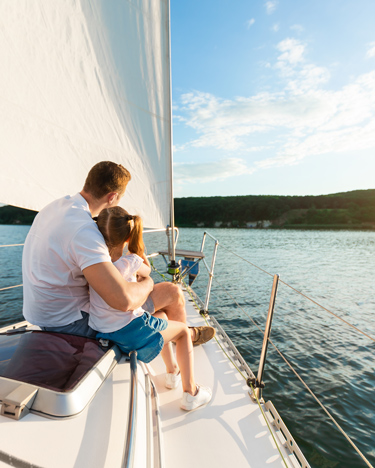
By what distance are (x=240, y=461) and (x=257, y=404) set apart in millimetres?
478

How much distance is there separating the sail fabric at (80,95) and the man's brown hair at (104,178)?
86 centimetres

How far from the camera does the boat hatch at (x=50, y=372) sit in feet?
2.76

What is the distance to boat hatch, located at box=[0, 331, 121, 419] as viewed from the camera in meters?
0.84

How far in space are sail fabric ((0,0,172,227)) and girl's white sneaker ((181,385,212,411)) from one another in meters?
1.71

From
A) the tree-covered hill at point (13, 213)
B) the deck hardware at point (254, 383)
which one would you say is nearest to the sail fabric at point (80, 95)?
the deck hardware at point (254, 383)

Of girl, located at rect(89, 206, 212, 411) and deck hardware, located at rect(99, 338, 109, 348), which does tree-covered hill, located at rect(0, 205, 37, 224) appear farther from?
deck hardware, located at rect(99, 338, 109, 348)

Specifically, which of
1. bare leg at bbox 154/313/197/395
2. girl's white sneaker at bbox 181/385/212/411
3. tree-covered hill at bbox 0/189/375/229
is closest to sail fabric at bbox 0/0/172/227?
bare leg at bbox 154/313/197/395

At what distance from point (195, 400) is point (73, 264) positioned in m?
1.10

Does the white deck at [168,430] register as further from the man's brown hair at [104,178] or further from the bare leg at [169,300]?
the man's brown hair at [104,178]

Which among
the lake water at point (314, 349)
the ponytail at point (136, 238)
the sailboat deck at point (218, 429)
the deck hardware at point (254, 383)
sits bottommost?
the lake water at point (314, 349)

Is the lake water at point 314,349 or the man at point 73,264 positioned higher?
the man at point 73,264

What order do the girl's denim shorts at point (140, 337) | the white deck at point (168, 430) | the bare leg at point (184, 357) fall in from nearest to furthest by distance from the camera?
1. the white deck at point (168, 430)
2. the girl's denim shorts at point (140, 337)
3. the bare leg at point (184, 357)

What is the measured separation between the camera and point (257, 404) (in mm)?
1837

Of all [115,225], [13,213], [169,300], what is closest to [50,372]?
[115,225]
